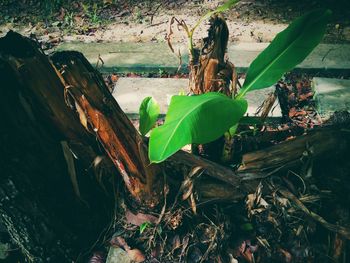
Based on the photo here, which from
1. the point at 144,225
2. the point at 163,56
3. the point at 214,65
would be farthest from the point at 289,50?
the point at 163,56

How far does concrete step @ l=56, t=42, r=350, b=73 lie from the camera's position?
119 inches

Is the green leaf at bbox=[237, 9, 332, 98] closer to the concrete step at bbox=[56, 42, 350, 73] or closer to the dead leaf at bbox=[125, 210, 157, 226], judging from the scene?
the dead leaf at bbox=[125, 210, 157, 226]

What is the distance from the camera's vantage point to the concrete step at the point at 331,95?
2.59 m

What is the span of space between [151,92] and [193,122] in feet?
5.58

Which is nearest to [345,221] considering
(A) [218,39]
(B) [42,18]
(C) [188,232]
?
(C) [188,232]

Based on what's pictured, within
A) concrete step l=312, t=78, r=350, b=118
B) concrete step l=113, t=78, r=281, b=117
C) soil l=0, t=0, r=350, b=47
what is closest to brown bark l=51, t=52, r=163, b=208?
concrete step l=113, t=78, r=281, b=117

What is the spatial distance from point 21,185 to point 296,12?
378cm

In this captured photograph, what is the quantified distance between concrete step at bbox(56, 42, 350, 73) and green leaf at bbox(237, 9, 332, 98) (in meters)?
1.38

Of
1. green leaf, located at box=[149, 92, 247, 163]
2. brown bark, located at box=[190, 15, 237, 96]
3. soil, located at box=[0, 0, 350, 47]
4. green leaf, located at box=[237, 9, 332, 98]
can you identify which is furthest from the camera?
→ soil, located at box=[0, 0, 350, 47]

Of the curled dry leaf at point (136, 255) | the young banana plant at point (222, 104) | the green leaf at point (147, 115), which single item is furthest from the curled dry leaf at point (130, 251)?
the young banana plant at point (222, 104)

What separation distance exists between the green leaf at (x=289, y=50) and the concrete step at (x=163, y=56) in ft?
4.53

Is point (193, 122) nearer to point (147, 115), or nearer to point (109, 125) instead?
point (109, 125)

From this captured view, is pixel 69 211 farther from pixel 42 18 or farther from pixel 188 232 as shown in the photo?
pixel 42 18

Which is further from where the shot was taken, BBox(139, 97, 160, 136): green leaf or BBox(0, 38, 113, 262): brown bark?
BBox(139, 97, 160, 136): green leaf
